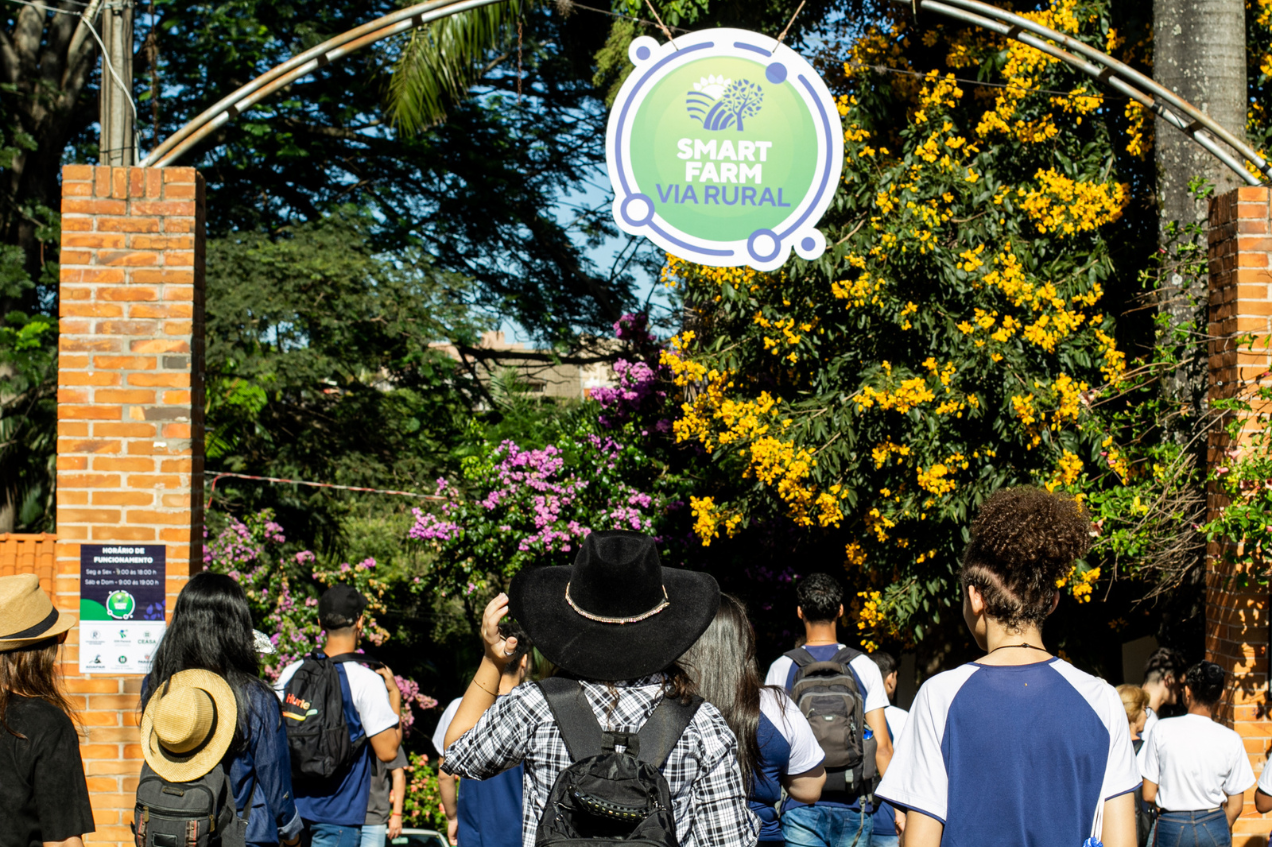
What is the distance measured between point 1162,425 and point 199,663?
5014mm

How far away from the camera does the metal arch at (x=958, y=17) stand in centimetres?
482

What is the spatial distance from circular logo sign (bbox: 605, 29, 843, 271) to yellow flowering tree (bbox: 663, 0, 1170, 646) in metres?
1.17

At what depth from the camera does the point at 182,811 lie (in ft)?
10.3

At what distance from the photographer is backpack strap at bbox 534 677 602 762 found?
224 centimetres

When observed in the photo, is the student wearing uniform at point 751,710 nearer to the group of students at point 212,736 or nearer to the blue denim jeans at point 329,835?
the group of students at point 212,736

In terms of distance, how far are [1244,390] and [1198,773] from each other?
171 cm

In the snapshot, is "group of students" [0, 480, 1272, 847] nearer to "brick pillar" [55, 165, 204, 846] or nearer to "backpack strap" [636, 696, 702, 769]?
"backpack strap" [636, 696, 702, 769]

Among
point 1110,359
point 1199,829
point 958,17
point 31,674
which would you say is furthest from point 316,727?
point 1110,359

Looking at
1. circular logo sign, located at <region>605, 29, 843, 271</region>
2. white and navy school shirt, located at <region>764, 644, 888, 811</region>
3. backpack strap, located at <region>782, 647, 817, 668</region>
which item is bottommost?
white and navy school shirt, located at <region>764, 644, 888, 811</region>

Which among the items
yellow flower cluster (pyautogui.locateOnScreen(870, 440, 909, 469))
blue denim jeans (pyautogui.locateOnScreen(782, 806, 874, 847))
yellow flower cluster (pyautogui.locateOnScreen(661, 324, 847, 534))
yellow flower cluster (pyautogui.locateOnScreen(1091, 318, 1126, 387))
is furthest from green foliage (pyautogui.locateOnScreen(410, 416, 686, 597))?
blue denim jeans (pyautogui.locateOnScreen(782, 806, 874, 847))

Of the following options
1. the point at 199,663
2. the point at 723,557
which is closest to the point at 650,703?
the point at 199,663

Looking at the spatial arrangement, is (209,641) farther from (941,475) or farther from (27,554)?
(27,554)

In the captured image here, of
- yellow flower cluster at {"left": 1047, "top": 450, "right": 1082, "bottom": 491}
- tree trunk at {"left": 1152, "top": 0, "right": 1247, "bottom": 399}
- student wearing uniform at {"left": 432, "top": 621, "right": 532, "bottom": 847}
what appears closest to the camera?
student wearing uniform at {"left": 432, "top": 621, "right": 532, "bottom": 847}

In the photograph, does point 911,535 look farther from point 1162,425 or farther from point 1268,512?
point 1268,512
